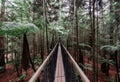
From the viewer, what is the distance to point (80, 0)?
7.60m

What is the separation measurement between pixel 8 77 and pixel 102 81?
4.83m

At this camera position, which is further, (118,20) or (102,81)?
(102,81)

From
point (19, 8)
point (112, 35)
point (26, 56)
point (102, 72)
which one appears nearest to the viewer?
point (26, 56)

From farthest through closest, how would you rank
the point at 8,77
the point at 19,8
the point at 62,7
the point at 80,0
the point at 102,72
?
the point at 62,7, the point at 102,72, the point at 8,77, the point at 80,0, the point at 19,8

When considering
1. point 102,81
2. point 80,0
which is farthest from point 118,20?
point 102,81

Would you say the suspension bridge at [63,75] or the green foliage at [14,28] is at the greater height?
the green foliage at [14,28]

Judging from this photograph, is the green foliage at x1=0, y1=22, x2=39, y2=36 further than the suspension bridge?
Yes

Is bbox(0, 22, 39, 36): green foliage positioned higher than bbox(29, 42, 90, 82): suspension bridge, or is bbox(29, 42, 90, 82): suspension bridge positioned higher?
bbox(0, 22, 39, 36): green foliage

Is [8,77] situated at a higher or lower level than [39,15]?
lower

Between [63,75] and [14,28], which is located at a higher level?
[14,28]

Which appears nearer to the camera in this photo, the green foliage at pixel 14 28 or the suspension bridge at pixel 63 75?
the suspension bridge at pixel 63 75

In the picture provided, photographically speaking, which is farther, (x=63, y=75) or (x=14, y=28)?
(x=14, y=28)

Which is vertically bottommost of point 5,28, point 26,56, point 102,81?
point 102,81

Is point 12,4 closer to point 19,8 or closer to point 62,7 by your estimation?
point 19,8
